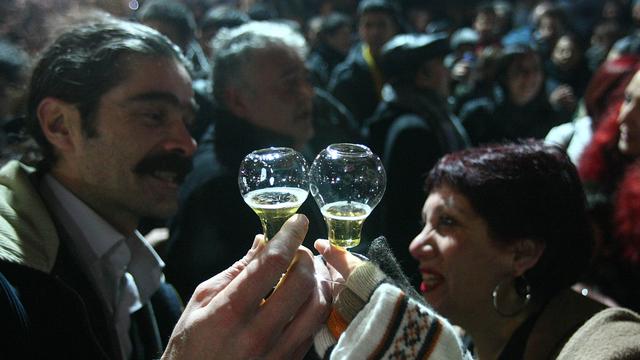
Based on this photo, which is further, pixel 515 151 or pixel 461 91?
pixel 461 91

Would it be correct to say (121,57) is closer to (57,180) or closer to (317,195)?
(57,180)

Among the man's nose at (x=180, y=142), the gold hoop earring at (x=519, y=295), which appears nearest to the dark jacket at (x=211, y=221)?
the man's nose at (x=180, y=142)

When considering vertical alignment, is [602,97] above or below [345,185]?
below

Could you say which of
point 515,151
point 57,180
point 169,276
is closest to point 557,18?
point 515,151

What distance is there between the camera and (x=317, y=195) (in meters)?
1.14

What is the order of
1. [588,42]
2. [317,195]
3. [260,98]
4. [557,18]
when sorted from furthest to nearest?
1. [588,42]
2. [557,18]
3. [260,98]
4. [317,195]

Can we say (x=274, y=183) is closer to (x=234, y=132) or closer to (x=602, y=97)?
(x=234, y=132)

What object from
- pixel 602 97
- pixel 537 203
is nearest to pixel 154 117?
pixel 537 203

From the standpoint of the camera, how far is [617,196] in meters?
2.66

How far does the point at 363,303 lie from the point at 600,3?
30.1 ft

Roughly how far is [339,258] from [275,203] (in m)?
0.17

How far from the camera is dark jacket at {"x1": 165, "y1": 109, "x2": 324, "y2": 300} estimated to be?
7.42 ft

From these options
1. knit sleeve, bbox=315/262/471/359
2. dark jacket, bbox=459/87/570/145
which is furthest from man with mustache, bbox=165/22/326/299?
dark jacket, bbox=459/87/570/145

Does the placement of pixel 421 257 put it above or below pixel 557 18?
below
